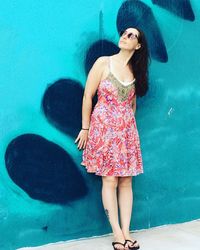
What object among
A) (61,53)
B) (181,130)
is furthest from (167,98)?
(61,53)

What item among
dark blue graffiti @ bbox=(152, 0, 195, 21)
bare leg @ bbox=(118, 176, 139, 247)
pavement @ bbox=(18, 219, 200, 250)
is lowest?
pavement @ bbox=(18, 219, 200, 250)

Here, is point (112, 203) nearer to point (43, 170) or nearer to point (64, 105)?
point (43, 170)

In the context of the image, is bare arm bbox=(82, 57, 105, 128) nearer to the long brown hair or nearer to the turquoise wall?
the turquoise wall

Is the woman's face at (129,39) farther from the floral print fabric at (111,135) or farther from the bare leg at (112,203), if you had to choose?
the bare leg at (112,203)

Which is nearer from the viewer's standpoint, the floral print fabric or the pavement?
the floral print fabric

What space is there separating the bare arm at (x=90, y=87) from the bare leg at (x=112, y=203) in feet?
1.33

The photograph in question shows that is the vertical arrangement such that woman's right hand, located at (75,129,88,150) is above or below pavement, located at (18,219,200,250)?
above

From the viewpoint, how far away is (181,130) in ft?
13.4

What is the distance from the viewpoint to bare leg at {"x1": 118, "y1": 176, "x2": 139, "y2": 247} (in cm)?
363

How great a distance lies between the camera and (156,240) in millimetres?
3803

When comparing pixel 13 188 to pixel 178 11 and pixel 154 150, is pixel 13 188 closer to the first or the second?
pixel 154 150

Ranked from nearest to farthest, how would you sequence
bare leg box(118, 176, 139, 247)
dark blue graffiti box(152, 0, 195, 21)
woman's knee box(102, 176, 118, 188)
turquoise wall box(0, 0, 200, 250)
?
turquoise wall box(0, 0, 200, 250), woman's knee box(102, 176, 118, 188), bare leg box(118, 176, 139, 247), dark blue graffiti box(152, 0, 195, 21)

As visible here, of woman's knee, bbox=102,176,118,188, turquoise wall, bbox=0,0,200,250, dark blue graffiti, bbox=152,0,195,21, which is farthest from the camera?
dark blue graffiti, bbox=152,0,195,21

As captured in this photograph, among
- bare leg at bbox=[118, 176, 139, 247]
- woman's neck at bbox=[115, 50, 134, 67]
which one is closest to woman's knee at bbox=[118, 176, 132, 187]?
bare leg at bbox=[118, 176, 139, 247]
